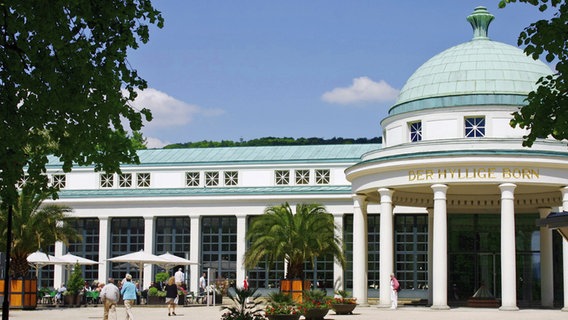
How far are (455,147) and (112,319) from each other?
17843 millimetres

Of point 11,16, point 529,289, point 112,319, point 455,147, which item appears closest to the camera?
point 11,16

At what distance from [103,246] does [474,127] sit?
30.6 m

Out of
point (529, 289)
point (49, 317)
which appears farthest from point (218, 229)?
point (49, 317)

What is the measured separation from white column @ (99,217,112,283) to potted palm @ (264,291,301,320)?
115 feet

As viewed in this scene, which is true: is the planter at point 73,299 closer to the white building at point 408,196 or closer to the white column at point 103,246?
the white building at point 408,196

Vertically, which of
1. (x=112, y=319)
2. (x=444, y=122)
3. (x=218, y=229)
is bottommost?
(x=112, y=319)

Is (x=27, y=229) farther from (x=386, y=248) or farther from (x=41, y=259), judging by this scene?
(x=386, y=248)

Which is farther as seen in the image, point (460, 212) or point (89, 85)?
point (460, 212)

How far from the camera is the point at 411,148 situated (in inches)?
1781

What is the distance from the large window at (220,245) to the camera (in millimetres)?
64438

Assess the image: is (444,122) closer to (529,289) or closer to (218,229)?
(529,289)

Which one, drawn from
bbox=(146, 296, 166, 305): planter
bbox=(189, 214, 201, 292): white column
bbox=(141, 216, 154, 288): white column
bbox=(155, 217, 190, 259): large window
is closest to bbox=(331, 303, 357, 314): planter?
bbox=(146, 296, 166, 305): planter

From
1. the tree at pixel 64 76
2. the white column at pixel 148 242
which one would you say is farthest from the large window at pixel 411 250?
the tree at pixel 64 76

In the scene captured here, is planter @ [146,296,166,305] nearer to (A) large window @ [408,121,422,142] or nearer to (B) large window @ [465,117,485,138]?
(A) large window @ [408,121,422,142]
